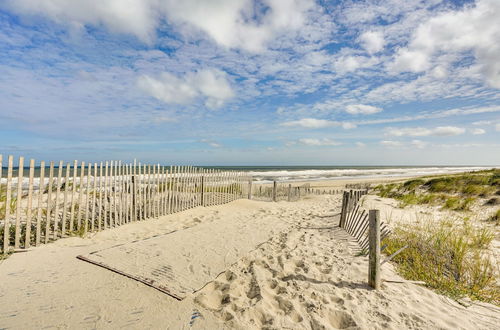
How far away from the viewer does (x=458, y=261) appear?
476 centimetres

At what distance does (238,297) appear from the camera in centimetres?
361

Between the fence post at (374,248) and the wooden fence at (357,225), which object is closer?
the fence post at (374,248)

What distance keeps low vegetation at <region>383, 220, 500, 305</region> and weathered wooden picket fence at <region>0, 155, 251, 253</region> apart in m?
6.89

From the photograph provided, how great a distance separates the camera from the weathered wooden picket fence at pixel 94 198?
206 inches

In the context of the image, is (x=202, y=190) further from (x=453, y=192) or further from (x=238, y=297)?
(x=453, y=192)

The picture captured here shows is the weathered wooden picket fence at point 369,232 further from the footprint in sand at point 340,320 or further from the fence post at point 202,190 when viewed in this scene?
the fence post at point 202,190

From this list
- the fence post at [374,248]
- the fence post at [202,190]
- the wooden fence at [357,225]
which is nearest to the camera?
the fence post at [374,248]

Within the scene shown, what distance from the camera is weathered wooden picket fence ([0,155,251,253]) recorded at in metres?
5.24

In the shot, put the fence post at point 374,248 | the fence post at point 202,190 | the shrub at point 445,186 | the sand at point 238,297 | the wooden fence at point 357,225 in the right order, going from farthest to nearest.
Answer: the shrub at point 445,186, the fence post at point 202,190, the wooden fence at point 357,225, the fence post at point 374,248, the sand at point 238,297

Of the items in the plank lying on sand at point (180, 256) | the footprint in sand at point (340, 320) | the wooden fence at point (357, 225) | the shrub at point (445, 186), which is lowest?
the footprint in sand at point (340, 320)

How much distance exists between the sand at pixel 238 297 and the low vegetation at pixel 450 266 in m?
0.36

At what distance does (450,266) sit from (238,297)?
401 centimetres

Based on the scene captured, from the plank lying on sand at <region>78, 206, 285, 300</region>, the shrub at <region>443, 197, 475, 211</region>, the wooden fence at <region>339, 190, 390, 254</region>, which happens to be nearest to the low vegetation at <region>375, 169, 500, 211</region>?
the shrub at <region>443, 197, 475, 211</region>

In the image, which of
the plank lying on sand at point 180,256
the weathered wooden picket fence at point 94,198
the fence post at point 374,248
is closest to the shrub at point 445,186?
the weathered wooden picket fence at point 94,198
